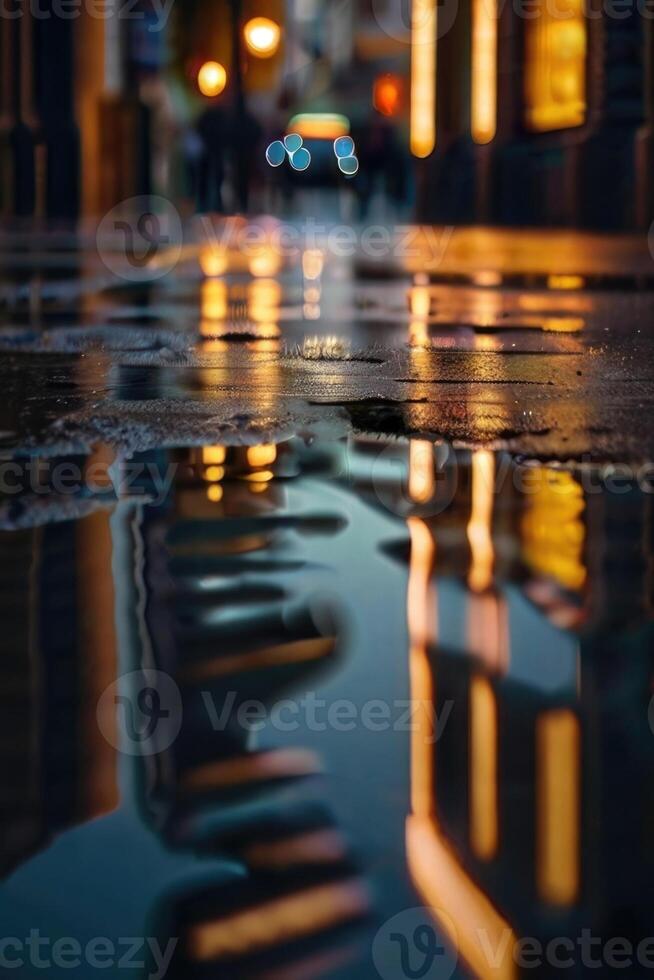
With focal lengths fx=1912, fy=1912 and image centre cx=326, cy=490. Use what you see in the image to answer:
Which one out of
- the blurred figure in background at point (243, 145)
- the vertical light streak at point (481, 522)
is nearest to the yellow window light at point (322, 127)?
the blurred figure in background at point (243, 145)

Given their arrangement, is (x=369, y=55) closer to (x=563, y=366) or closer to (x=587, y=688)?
(x=563, y=366)

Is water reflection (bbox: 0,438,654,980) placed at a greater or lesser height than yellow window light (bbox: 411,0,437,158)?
lesser

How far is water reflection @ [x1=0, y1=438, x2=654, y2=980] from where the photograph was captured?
1.78 metres

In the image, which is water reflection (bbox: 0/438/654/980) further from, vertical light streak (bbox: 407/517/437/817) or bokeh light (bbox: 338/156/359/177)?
bokeh light (bbox: 338/156/359/177)

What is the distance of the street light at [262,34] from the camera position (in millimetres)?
25062

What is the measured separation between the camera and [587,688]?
8.10ft

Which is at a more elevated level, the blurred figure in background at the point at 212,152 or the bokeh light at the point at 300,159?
the bokeh light at the point at 300,159

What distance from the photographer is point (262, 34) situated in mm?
25078

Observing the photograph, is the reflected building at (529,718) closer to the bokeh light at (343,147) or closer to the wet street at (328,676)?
the wet street at (328,676)

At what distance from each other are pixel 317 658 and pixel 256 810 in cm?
67

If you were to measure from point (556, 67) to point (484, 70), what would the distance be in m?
3.27

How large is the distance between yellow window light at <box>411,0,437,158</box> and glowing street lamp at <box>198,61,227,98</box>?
6357 millimetres

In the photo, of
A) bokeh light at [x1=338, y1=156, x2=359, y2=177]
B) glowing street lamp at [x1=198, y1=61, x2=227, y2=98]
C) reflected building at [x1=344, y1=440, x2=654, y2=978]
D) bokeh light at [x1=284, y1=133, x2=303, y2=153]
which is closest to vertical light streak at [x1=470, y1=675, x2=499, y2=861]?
reflected building at [x1=344, y1=440, x2=654, y2=978]

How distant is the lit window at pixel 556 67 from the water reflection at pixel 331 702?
Result: 18.7 metres
